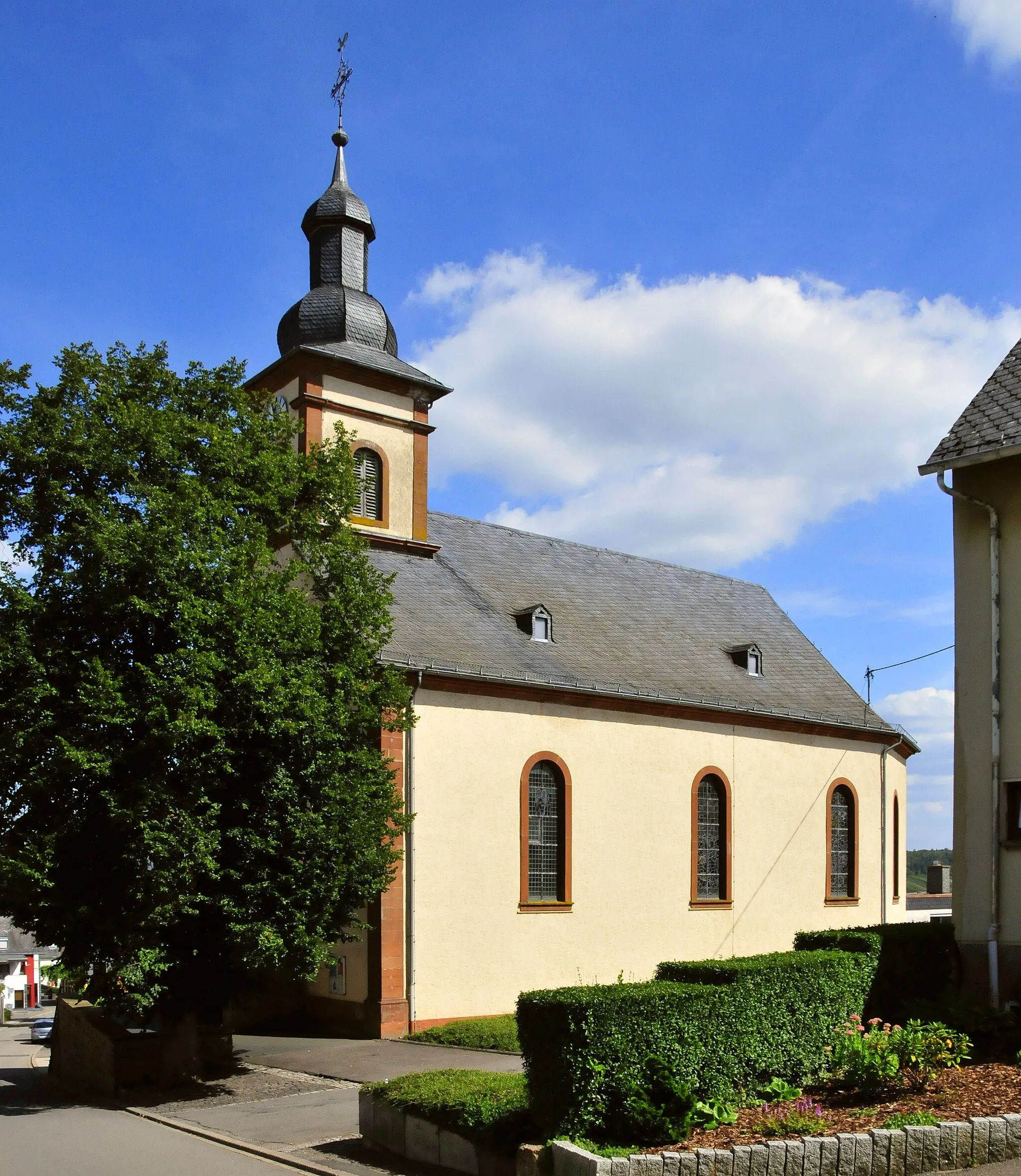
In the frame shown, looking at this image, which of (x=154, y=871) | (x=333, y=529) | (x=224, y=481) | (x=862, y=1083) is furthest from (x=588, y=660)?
(x=862, y=1083)

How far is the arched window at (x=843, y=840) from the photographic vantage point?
1137 inches

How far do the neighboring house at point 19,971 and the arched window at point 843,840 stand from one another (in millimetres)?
61423

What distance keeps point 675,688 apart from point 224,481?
1271 cm

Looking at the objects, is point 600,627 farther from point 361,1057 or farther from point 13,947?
point 13,947

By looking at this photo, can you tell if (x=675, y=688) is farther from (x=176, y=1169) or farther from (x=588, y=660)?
(x=176, y=1169)

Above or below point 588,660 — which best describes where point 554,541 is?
above

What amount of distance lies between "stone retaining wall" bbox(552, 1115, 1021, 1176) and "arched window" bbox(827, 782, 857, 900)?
20153mm

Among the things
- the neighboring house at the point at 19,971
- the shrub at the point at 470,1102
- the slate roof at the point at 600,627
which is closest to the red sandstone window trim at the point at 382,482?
the slate roof at the point at 600,627

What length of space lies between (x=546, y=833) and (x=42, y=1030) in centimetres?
2940

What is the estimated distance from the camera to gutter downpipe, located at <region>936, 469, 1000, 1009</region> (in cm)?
1357

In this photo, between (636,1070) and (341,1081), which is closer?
(636,1070)

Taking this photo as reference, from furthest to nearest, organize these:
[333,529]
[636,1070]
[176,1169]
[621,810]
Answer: [621,810] < [333,529] < [176,1169] < [636,1070]

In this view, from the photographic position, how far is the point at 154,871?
14.5 m

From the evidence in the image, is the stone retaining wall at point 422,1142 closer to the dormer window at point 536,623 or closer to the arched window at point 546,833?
the arched window at point 546,833
